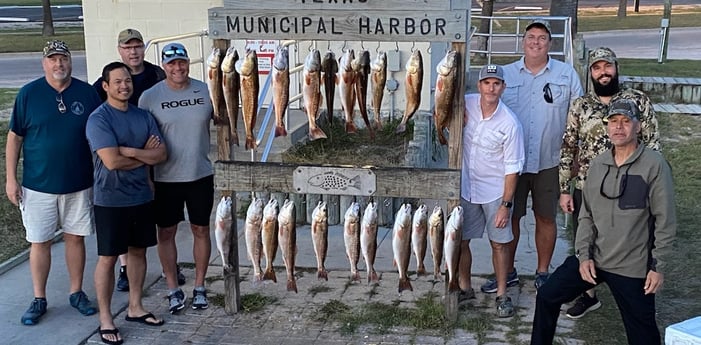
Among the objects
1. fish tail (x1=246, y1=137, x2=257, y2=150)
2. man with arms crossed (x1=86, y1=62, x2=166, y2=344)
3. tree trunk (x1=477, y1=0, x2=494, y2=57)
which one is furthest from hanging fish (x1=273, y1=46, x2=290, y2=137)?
tree trunk (x1=477, y1=0, x2=494, y2=57)

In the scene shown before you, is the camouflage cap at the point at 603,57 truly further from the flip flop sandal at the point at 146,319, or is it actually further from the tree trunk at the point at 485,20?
the tree trunk at the point at 485,20

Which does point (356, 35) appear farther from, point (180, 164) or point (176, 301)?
point (176, 301)

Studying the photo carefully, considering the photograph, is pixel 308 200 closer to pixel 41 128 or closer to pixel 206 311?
pixel 206 311

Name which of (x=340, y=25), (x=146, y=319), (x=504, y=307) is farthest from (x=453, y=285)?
(x=146, y=319)

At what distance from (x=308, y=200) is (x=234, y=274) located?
2235 millimetres

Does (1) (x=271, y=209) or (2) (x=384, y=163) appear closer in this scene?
(1) (x=271, y=209)

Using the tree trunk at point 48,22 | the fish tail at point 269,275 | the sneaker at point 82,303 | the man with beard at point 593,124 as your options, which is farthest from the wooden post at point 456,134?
the tree trunk at point 48,22

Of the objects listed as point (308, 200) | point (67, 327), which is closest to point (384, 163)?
point (308, 200)

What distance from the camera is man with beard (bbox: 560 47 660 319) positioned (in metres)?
5.29

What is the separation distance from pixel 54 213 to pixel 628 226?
3.78m

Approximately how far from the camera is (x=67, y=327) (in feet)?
18.9

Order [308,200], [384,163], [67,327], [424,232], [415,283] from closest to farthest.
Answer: [424,232] → [67,327] → [415,283] → [308,200] → [384,163]

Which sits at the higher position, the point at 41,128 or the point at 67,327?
the point at 41,128

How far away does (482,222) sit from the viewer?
597 cm
